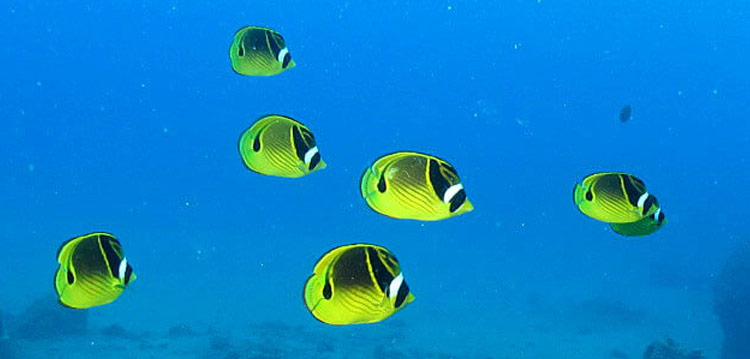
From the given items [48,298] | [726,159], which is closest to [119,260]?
[48,298]

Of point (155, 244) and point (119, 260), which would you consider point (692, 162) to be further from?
point (119, 260)

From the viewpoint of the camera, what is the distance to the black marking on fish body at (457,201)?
2820 mm

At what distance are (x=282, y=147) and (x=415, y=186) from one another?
3.60ft

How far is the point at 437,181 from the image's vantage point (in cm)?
283

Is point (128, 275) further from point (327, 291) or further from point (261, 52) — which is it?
point (261, 52)

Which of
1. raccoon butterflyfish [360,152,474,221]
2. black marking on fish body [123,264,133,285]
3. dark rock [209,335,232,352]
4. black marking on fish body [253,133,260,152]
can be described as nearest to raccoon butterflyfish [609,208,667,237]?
raccoon butterflyfish [360,152,474,221]

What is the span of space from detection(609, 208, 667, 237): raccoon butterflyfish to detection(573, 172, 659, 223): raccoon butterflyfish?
0.08 metres

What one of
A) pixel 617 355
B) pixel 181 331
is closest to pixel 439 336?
pixel 617 355

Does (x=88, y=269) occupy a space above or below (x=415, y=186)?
below

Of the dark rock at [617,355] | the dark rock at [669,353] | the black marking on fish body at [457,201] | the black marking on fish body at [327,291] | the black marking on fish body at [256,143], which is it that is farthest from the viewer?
the dark rock at [617,355]

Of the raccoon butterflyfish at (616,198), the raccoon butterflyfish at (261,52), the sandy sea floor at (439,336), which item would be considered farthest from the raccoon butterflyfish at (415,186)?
the sandy sea floor at (439,336)

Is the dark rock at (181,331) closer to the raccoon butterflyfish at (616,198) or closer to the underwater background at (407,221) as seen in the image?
the underwater background at (407,221)

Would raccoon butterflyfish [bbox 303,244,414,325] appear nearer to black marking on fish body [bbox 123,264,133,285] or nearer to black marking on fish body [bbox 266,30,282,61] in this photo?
black marking on fish body [bbox 123,264,133,285]

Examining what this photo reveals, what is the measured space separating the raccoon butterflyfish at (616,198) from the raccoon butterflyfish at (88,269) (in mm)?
2578
